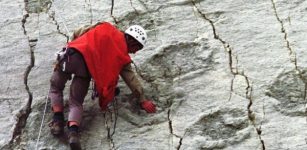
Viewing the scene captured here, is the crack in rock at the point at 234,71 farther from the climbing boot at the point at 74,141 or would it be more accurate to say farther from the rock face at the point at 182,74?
the climbing boot at the point at 74,141

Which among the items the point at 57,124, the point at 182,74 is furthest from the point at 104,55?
the point at 182,74

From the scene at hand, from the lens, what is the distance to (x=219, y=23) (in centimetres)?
590

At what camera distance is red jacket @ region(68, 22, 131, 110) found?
4895 millimetres

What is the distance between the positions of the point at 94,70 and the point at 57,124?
508mm

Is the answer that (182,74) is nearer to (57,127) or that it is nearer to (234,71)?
(234,71)

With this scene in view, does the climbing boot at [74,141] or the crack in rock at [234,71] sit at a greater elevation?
the crack in rock at [234,71]

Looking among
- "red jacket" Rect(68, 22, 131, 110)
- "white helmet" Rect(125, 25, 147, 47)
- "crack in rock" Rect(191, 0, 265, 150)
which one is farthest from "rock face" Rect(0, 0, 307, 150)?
"white helmet" Rect(125, 25, 147, 47)

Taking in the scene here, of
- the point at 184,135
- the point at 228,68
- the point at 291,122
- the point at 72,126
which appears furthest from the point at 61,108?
the point at 291,122

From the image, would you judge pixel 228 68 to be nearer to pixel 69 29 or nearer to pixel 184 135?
pixel 184 135

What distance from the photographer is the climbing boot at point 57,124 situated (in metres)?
4.88

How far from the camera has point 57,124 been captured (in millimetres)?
4902

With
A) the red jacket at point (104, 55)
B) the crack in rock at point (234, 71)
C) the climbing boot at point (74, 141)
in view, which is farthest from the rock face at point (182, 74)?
the red jacket at point (104, 55)

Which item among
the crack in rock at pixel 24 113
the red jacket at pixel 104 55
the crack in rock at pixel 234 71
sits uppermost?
the red jacket at pixel 104 55

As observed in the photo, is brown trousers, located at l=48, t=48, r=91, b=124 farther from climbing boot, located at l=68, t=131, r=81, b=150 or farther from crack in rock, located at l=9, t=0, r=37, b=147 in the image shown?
crack in rock, located at l=9, t=0, r=37, b=147
